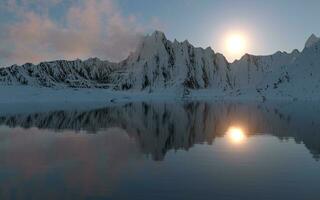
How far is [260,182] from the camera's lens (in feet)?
56.2

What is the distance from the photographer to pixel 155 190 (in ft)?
51.6

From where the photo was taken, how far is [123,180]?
17.5 metres

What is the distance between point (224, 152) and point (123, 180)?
33.0 ft

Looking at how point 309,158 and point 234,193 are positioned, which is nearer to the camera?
point 234,193

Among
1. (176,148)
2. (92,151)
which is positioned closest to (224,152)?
(176,148)

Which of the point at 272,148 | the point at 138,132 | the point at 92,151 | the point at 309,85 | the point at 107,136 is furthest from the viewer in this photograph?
the point at 309,85

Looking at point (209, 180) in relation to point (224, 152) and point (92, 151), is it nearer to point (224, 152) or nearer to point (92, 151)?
point (224, 152)

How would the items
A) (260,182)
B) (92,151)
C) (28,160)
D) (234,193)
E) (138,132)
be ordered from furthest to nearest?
(138,132)
(92,151)
(28,160)
(260,182)
(234,193)

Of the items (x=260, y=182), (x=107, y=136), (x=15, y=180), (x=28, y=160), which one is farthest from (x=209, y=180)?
(x=107, y=136)

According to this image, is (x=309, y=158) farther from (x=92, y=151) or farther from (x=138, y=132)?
(x=138, y=132)

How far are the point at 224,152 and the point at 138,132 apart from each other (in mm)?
12551

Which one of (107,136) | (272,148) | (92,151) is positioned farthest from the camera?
(107,136)

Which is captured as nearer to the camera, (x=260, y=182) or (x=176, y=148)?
(x=260, y=182)

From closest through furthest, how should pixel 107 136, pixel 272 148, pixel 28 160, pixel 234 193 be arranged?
pixel 234 193 → pixel 28 160 → pixel 272 148 → pixel 107 136
